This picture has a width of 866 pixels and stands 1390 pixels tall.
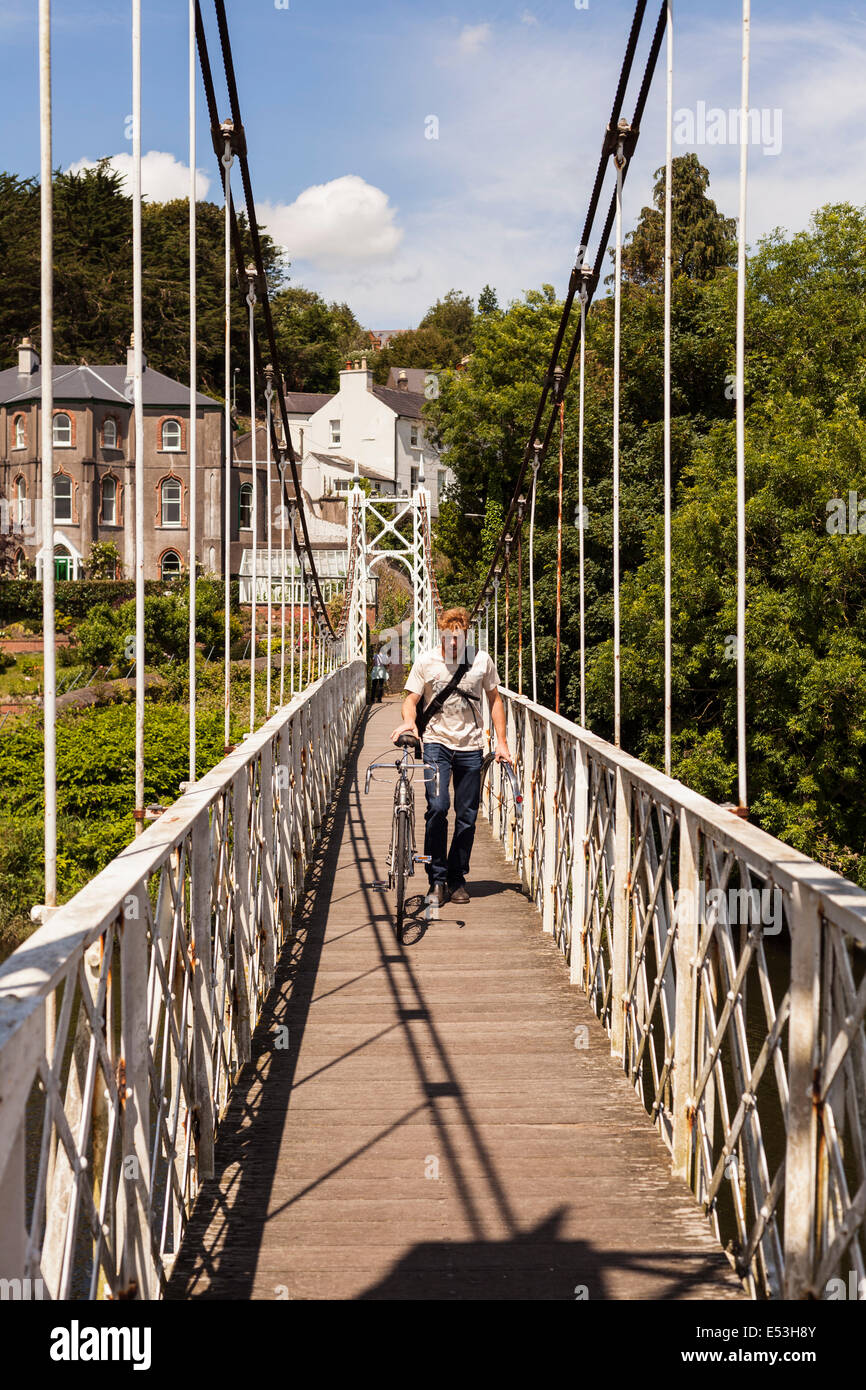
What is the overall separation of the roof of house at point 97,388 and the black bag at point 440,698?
38.1 m

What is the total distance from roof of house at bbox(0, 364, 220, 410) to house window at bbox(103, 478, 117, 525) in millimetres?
2571

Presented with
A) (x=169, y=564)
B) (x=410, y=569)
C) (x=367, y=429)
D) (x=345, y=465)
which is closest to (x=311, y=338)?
(x=367, y=429)

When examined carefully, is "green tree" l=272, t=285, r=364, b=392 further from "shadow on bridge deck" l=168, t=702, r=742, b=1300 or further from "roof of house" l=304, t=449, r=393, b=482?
"shadow on bridge deck" l=168, t=702, r=742, b=1300

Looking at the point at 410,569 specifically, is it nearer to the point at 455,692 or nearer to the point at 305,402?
the point at 455,692

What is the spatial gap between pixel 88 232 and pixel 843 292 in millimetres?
37885

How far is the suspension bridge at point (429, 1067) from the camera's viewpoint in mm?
2238

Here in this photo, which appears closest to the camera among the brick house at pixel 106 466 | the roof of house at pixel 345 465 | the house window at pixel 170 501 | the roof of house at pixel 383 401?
the brick house at pixel 106 466

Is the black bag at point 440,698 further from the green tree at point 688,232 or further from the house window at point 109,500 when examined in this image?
the house window at point 109,500

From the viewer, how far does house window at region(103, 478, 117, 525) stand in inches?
1773

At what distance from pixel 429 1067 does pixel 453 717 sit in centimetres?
241

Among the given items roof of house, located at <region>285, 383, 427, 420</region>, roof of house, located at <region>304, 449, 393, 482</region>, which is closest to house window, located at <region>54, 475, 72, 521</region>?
roof of house, located at <region>304, 449, 393, 482</region>

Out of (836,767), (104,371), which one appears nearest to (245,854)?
(836,767)

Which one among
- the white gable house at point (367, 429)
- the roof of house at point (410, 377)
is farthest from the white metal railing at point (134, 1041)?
the roof of house at point (410, 377)

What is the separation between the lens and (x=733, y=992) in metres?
2.92
